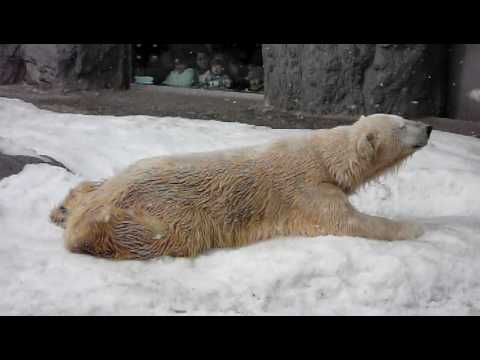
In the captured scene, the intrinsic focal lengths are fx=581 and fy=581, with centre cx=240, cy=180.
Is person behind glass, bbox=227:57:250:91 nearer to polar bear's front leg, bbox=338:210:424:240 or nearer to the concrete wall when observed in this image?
the concrete wall

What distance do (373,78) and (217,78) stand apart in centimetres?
495

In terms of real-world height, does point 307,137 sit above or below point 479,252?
above

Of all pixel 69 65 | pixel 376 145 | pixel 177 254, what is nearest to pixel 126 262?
pixel 177 254

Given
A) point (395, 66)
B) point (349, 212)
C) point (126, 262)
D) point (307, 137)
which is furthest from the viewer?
point (395, 66)

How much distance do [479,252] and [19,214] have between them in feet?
10.0

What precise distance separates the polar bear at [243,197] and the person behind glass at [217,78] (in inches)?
327

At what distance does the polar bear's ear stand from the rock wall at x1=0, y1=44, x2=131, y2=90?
7794 mm

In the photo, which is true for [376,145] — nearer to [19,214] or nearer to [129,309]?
[129,309]

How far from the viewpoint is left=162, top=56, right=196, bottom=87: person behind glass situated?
12.3 metres

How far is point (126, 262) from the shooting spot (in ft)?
11.0

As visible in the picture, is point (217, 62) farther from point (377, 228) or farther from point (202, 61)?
point (377, 228)

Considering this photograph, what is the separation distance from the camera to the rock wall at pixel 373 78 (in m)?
8.23

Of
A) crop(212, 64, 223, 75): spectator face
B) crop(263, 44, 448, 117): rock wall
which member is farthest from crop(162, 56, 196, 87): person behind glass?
crop(263, 44, 448, 117): rock wall

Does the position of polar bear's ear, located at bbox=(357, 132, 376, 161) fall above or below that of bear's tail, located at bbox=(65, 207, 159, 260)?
above
